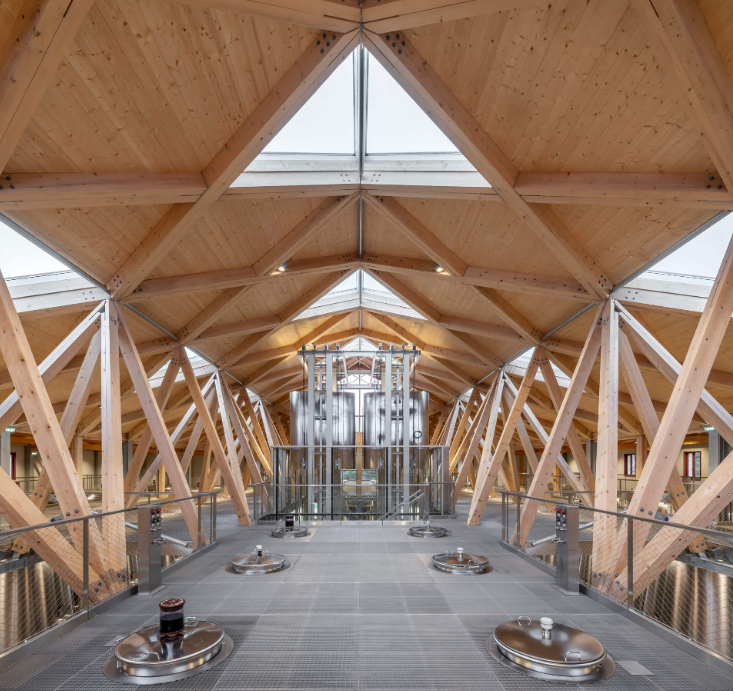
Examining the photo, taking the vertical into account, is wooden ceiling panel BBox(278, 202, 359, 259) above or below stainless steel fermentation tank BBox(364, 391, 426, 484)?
above

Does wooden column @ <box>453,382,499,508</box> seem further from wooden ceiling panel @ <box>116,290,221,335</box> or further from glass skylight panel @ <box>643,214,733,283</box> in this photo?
wooden ceiling panel @ <box>116,290,221,335</box>

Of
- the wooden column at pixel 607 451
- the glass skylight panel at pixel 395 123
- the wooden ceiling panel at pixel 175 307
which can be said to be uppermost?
the glass skylight panel at pixel 395 123

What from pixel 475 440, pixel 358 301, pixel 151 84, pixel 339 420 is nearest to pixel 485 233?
pixel 151 84

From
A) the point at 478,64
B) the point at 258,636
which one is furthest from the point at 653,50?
the point at 258,636

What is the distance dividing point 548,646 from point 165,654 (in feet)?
10.3

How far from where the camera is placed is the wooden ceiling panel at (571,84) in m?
4.88

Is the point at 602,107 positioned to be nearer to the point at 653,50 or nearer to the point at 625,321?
the point at 653,50

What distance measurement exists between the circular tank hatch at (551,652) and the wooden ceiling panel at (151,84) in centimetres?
610

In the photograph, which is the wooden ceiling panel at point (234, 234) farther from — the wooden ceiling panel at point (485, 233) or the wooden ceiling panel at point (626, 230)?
the wooden ceiling panel at point (626, 230)

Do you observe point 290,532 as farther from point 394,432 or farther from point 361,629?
point 394,432

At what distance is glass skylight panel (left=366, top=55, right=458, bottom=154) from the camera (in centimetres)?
726

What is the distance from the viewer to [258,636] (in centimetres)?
502

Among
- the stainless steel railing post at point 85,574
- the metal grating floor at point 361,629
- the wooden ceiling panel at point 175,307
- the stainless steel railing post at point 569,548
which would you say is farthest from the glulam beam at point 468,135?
the wooden ceiling panel at point 175,307

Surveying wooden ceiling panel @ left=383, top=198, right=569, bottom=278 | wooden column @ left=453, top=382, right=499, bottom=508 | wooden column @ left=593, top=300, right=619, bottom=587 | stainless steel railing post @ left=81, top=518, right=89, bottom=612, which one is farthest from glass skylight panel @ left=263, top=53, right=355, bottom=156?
wooden column @ left=453, top=382, right=499, bottom=508
